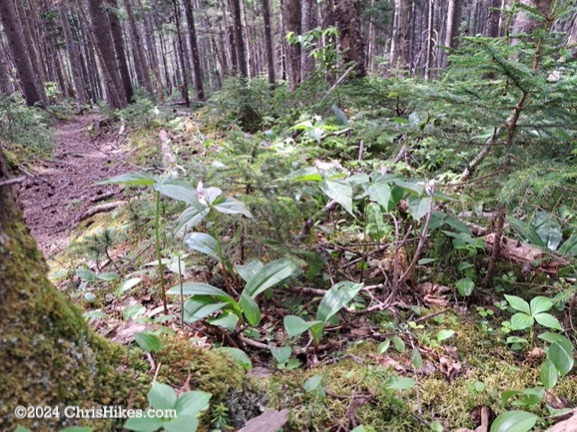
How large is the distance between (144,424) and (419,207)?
175cm

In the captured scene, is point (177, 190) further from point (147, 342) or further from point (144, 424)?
point (144, 424)

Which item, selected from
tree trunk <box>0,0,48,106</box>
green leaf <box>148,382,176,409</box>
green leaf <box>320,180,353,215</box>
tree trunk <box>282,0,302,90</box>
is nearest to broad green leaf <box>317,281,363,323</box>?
green leaf <box>320,180,353,215</box>

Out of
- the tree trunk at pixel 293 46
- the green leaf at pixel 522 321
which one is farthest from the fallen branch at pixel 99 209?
the tree trunk at pixel 293 46

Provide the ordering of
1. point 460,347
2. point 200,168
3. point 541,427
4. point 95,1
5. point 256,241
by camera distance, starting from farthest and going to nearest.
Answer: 1. point 95,1
2. point 200,168
3. point 256,241
4. point 460,347
5. point 541,427

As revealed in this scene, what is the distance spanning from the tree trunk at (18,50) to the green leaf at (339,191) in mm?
13371

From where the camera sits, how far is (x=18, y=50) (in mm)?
11531

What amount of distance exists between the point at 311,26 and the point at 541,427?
7871 millimetres

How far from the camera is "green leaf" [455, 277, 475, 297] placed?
7.34ft

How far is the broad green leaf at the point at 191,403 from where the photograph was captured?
0.96 meters

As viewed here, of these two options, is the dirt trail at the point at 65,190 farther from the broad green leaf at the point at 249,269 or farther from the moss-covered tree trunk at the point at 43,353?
the moss-covered tree trunk at the point at 43,353

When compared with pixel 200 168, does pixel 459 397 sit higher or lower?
lower

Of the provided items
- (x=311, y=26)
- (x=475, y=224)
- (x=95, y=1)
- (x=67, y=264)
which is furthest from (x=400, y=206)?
(x=95, y=1)

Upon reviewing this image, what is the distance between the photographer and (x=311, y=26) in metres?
7.73

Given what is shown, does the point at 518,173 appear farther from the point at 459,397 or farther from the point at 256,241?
the point at 256,241
